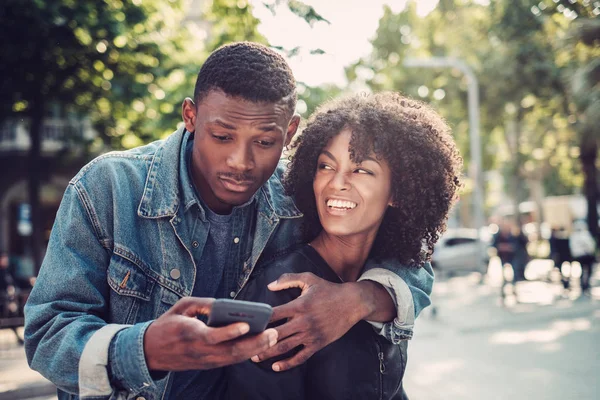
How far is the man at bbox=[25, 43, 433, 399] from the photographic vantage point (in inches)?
68.4

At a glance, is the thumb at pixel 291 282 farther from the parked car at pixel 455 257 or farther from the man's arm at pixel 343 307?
the parked car at pixel 455 257

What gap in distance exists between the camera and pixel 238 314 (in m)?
1.47

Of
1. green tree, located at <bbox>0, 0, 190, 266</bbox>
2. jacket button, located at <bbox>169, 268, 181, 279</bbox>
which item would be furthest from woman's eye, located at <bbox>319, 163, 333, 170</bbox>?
green tree, located at <bbox>0, 0, 190, 266</bbox>

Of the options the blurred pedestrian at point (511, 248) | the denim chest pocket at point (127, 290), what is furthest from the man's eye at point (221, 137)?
the blurred pedestrian at point (511, 248)

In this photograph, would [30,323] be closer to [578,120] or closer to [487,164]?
[578,120]

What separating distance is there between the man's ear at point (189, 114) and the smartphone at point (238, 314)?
1.04 metres

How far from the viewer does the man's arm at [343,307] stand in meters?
1.87

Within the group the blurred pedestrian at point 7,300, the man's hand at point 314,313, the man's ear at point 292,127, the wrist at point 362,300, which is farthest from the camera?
the blurred pedestrian at point 7,300

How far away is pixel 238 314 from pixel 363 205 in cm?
98

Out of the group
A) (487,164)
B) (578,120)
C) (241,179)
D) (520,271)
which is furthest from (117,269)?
(487,164)

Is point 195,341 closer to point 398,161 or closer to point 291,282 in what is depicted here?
point 291,282

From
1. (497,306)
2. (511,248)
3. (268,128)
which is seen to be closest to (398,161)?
(268,128)

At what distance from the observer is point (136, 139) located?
12.8 m

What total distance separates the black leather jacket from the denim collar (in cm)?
24
